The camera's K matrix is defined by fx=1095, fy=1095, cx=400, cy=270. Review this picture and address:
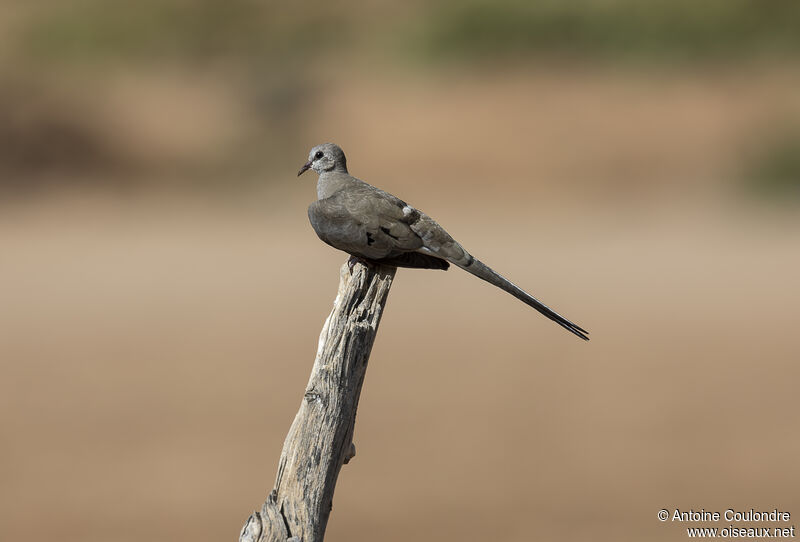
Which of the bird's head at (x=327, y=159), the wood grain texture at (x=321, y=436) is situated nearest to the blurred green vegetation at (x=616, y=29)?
the bird's head at (x=327, y=159)

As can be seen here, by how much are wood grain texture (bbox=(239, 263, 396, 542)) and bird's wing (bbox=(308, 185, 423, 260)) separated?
0.30m

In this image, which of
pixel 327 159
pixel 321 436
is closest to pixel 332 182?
pixel 327 159

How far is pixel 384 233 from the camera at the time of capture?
497 cm

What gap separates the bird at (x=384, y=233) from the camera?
4.93m

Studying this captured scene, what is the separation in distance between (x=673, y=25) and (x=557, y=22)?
2801 millimetres

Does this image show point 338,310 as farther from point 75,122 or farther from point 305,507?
point 75,122

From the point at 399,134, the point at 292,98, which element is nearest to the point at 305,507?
the point at 399,134

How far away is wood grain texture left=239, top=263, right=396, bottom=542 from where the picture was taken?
443 centimetres

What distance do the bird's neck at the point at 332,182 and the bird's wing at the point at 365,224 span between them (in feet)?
0.29

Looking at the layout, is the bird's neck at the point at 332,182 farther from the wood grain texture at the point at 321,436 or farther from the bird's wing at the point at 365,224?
the wood grain texture at the point at 321,436

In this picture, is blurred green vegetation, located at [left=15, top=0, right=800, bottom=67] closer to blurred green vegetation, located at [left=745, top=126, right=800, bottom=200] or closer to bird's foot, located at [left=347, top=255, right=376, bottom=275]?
blurred green vegetation, located at [left=745, top=126, right=800, bottom=200]

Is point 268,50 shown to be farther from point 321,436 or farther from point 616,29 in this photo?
point 321,436

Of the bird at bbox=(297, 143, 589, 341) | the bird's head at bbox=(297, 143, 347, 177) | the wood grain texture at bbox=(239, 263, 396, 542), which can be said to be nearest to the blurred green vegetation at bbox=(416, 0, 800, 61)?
the bird's head at bbox=(297, 143, 347, 177)

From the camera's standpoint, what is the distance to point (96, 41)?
2498 centimetres
